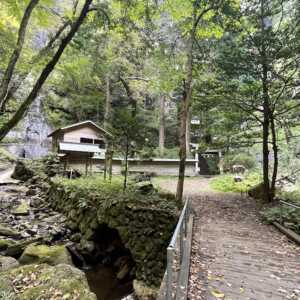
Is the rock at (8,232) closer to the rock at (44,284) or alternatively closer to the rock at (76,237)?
the rock at (76,237)

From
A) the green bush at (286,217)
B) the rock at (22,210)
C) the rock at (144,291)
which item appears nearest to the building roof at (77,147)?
the rock at (22,210)

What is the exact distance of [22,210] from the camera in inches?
384

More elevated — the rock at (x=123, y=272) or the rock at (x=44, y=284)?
the rock at (x=44, y=284)

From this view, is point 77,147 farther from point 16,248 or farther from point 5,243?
point 16,248

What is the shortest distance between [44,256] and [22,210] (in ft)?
14.6

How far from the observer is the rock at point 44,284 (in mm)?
3577

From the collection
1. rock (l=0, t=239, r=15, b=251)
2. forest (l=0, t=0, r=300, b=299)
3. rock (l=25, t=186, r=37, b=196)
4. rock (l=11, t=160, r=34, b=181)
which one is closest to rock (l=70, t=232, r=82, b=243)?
forest (l=0, t=0, r=300, b=299)

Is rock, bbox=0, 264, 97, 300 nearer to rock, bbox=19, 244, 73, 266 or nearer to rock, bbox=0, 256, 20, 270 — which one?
rock, bbox=0, 256, 20, 270

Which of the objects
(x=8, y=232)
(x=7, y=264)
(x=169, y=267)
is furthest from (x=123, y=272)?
(x=169, y=267)

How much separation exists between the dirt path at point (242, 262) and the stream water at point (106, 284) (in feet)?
7.88

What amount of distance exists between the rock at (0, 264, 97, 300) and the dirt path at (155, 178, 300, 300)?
184cm

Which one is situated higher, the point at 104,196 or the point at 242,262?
the point at 104,196

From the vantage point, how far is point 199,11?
8.20 metres

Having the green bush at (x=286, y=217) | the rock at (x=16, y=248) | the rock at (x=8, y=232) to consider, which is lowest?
the rock at (x=16, y=248)
